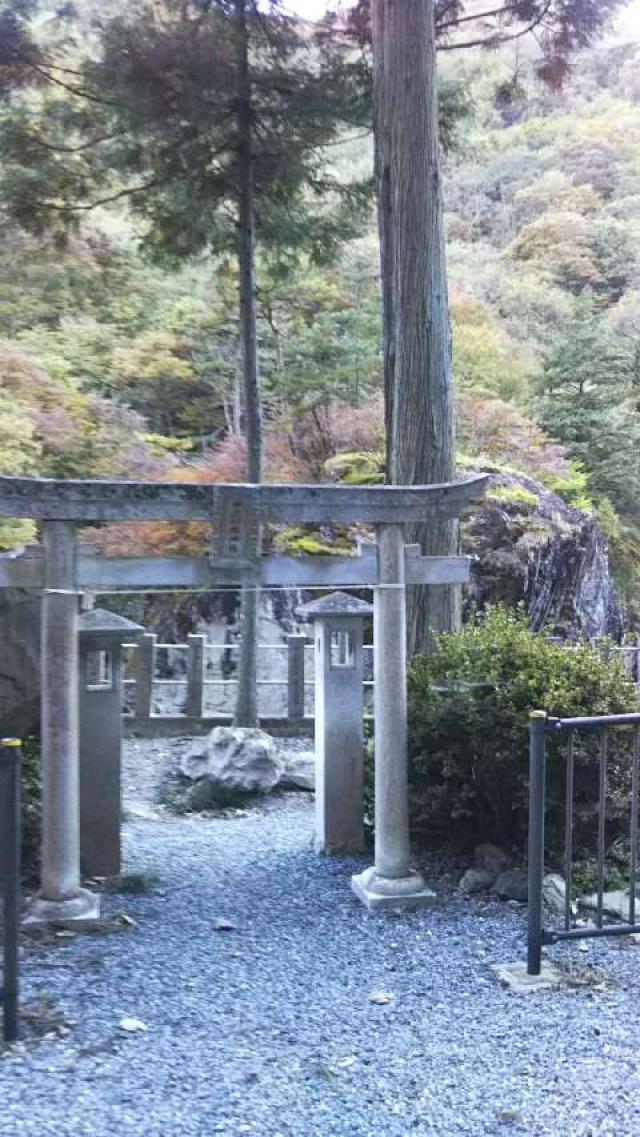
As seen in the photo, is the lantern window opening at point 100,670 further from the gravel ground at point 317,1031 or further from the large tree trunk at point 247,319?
the large tree trunk at point 247,319

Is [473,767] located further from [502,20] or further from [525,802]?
[502,20]

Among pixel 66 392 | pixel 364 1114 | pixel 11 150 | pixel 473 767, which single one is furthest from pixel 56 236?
pixel 364 1114

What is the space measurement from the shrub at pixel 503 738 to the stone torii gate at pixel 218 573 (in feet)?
1.19

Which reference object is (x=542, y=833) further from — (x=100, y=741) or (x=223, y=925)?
(x=100, y=741)

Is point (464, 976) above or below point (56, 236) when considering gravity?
below

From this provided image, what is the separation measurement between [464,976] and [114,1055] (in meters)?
1.45

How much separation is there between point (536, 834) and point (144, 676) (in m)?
7.42

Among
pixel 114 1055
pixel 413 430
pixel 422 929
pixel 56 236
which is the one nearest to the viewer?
pixel 114 1055

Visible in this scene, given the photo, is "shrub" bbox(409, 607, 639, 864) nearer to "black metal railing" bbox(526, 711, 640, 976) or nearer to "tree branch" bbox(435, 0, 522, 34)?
"black metal railing" bbox(526, 711, 640, 976)

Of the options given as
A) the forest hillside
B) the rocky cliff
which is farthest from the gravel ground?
the rocky cliff

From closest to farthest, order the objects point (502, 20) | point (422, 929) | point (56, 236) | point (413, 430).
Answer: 1. point (422, 929)
2. point (413, 430)
3. point (502, 20)
4. point (56, 236)

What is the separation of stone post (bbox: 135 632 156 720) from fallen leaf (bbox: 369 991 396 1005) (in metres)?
7.19

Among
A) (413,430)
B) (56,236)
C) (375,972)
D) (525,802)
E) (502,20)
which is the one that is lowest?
(375,972)

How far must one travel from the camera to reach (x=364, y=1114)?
8.61 ft
